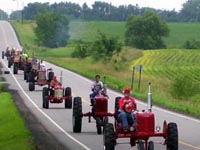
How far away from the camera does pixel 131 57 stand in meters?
110

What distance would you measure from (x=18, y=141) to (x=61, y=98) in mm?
13285

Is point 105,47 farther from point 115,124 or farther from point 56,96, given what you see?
point 115,124

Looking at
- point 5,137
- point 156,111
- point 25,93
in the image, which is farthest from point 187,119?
point 25,93

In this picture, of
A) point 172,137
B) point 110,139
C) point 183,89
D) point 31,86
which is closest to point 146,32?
point 183,89

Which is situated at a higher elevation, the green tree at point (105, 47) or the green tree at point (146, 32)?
the green tree at point (105, 47)

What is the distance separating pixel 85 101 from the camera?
38688 millimetres

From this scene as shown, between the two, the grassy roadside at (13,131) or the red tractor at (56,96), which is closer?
the grassy roadside at (13,131)

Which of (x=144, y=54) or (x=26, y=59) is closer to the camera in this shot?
(x=26, y=59)

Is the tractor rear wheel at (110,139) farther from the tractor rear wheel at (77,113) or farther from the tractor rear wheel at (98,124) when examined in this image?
the tractor rear wheel at (77,113)

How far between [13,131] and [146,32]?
13915 centimetres

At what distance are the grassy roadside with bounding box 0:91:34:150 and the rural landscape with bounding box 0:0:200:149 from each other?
0.21 m

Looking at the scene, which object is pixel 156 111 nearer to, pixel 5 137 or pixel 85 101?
pixel 85 101

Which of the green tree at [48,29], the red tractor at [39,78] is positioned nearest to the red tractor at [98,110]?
the red tractor at [39,78]

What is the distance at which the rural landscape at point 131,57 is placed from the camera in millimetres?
44750
